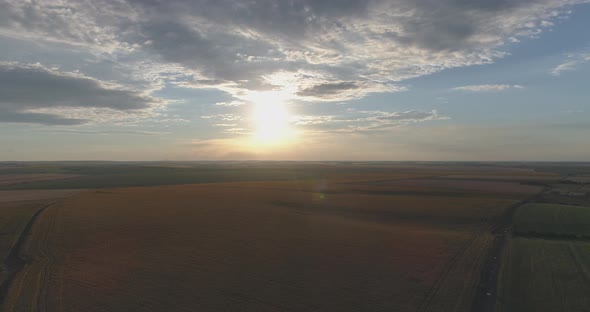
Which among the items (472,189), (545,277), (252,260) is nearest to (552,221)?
(545,277)

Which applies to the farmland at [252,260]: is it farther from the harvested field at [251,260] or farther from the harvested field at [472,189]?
the harvested field at [472,189]

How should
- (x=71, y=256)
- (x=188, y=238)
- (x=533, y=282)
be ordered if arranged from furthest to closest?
(x=188, y=238)
(x=71, y=256)
(x=533, y=282)

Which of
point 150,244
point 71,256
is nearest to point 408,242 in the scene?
point 150,244

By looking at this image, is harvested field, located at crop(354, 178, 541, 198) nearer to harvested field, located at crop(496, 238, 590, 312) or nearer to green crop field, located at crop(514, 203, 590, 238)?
green crop field, located at crop(514, 203, 590, 238)

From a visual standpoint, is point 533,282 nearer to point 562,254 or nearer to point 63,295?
point 562,254

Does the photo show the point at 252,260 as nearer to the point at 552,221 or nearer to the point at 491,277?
the point at 491,277

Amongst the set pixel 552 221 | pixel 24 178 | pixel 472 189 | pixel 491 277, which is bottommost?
pixel 491 277

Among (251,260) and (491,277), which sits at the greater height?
(491,277)

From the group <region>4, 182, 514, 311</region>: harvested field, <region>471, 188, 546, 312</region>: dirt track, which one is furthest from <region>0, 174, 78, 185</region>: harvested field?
<region>471, 188, 546, 312</region>: dirt track
